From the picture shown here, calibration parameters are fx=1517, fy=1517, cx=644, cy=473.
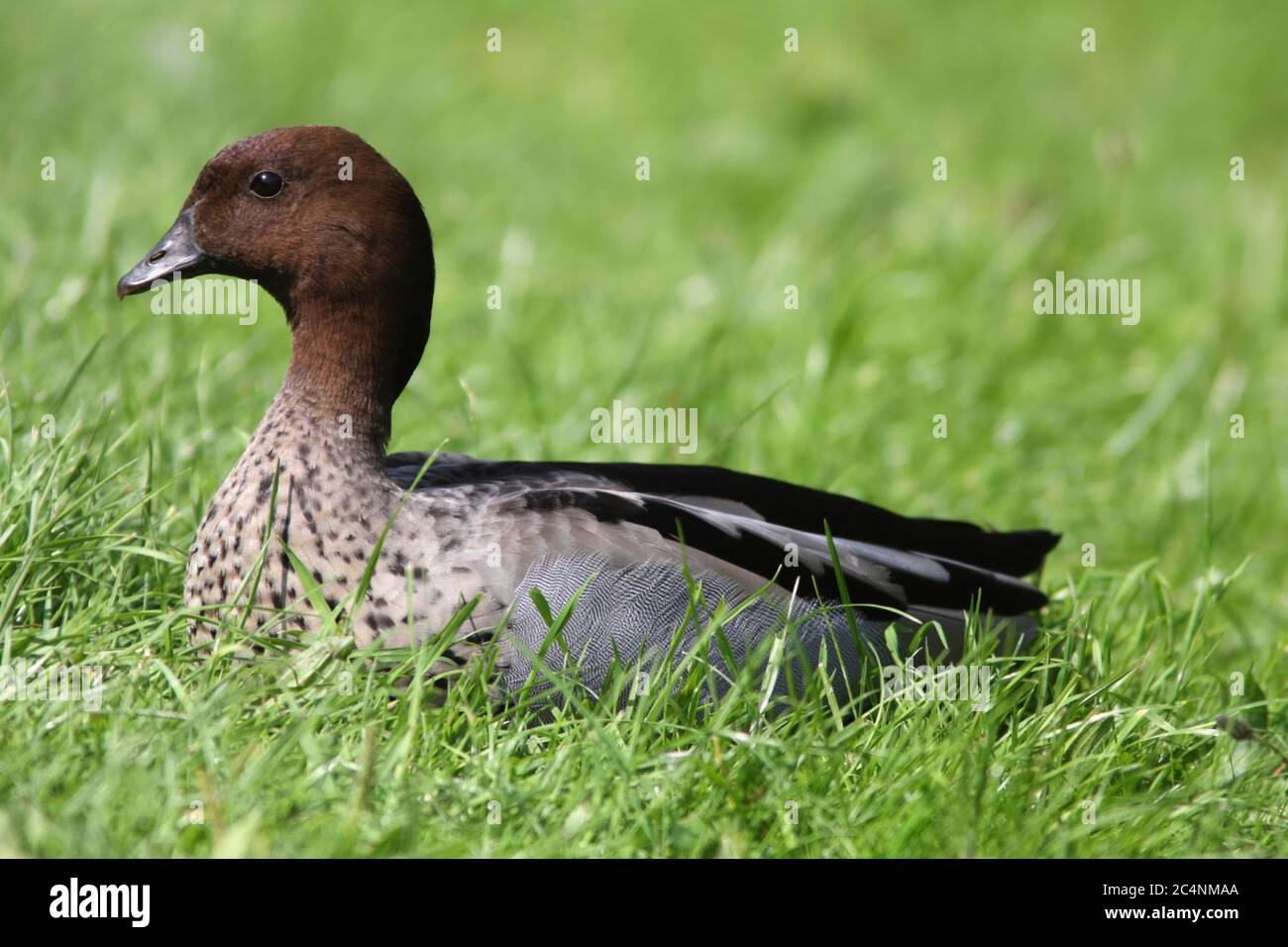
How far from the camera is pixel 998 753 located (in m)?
2.93

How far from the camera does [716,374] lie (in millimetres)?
5477

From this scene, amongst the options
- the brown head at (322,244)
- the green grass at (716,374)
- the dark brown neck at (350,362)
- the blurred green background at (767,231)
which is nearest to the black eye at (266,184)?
the brown head at (322,244)

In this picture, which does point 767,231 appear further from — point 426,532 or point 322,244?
point 426,532

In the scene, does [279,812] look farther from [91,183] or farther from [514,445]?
[91,183]

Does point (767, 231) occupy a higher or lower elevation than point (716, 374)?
higher

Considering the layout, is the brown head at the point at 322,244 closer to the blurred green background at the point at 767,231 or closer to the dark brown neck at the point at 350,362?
the dark brown neck at the point at 350,362

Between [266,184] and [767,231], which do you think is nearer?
[266,184]

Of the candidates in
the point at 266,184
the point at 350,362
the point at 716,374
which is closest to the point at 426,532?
the point at 350,362

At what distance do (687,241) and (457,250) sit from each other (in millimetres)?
1398

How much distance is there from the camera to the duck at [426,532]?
2.99 meters

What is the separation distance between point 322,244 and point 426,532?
0.68 meters

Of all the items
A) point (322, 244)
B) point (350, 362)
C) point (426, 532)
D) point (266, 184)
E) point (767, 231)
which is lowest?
point (426, 532)

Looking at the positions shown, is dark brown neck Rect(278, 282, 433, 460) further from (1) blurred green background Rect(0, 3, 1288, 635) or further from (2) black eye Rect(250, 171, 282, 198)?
(1) blurred green background Rect(0, 3, 1288, 635)
